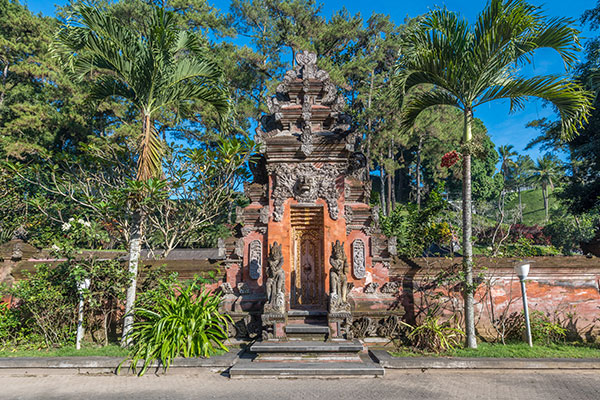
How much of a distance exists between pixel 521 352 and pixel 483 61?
19.0ft

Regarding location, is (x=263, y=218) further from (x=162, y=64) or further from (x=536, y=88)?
(x=536, y=88)

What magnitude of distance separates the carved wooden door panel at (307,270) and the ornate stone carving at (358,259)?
845 millimetres

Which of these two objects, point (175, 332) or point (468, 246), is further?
point (468, 246)

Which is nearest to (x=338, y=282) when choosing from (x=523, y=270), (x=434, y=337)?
(x=434, y=337)

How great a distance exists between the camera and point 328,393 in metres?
5.40

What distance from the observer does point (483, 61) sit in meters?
7.27

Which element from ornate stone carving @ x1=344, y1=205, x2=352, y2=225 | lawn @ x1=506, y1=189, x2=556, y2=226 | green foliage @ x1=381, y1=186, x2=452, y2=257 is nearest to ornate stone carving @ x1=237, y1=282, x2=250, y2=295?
ornate stone carving @ x1=344, y1=205, x2=352, y2=225

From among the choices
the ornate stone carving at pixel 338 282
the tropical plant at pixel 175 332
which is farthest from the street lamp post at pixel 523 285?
the tropical plant at pixel 175 332

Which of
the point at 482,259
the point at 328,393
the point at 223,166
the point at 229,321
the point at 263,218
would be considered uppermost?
the point at 223,166

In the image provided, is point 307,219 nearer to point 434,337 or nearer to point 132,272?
point 434,337

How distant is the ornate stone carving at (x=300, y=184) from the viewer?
8.66 meters

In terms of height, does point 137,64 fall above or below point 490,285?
above

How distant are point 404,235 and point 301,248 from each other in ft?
17.9

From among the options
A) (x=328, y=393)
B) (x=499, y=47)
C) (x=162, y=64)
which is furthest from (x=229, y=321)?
(x=499, y=47)
